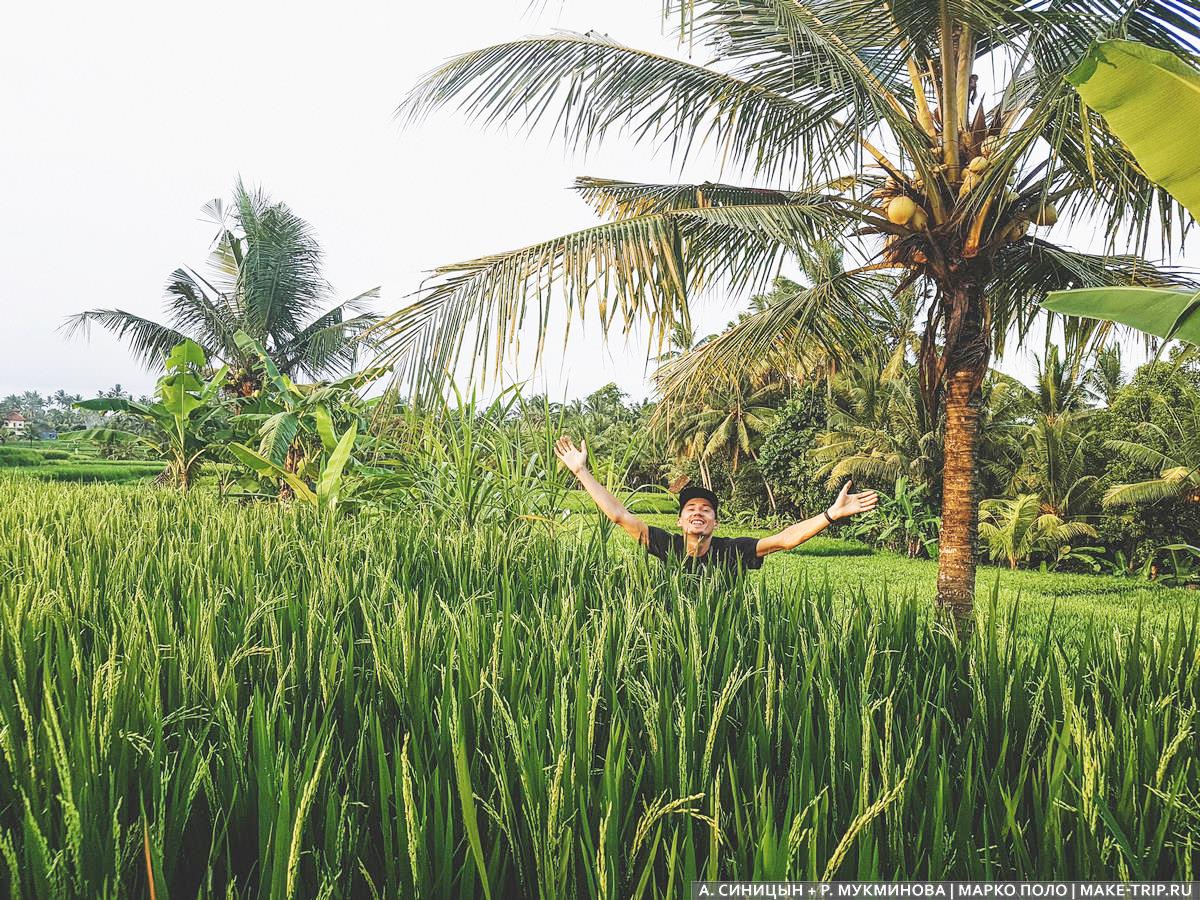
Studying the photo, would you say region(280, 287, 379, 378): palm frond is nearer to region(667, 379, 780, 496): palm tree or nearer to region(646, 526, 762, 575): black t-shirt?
region(667, 379, 780, 496): palm tree

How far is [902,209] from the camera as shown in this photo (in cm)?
454

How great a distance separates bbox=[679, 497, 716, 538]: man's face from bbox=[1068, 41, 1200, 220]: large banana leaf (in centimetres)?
199

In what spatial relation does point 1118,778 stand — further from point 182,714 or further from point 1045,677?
point 182,714

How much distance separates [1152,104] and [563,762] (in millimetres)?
3105

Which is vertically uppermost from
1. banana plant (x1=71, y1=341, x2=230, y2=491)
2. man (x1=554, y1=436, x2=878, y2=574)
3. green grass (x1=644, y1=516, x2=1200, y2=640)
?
banana plant (x1=71, y1=341, x2=230, y2=491)

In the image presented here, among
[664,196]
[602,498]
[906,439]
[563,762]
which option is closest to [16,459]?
[906,439]

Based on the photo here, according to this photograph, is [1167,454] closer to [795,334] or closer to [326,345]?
[795,334]

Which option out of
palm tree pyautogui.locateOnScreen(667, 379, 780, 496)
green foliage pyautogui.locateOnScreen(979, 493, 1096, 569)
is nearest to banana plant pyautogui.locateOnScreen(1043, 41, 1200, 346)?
green foliage pyautogui.locateOnScreen(979, 493, 1096, 569)

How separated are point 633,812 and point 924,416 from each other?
47.9 ft

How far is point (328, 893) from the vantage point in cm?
75

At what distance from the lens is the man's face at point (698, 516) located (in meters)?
3.38

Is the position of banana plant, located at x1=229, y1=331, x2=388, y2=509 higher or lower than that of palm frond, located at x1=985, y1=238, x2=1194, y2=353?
lower

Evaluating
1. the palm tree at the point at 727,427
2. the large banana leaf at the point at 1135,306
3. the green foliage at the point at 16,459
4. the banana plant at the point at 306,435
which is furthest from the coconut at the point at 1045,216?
the green foliage at the point at 16,459

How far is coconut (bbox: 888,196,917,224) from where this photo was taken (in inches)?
178
